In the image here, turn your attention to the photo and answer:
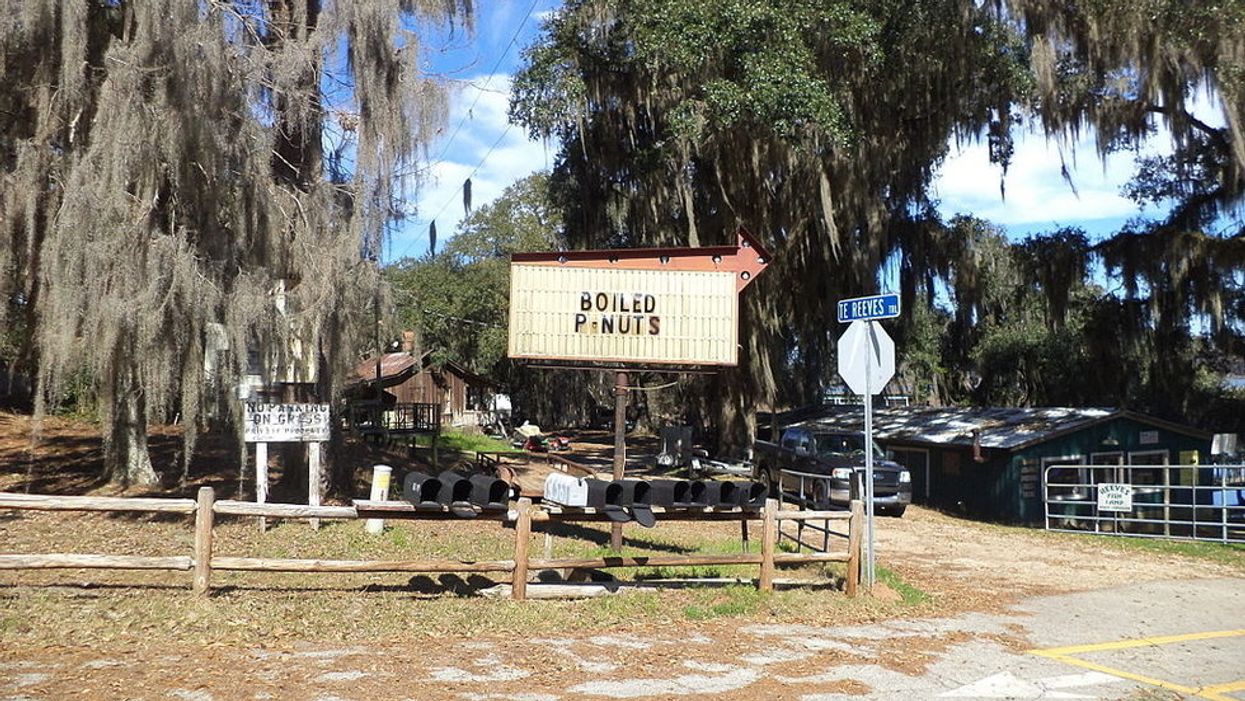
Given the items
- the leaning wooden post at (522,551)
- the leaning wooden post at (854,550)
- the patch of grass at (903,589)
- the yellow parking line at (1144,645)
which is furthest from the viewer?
the patch of grass at (903,589)

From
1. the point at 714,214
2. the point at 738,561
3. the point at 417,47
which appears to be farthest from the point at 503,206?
the point at 738,561

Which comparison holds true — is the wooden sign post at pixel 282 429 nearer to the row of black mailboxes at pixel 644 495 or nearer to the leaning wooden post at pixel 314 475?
the leaning wooden post at pixel 314 475

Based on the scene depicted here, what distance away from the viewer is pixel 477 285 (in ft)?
163

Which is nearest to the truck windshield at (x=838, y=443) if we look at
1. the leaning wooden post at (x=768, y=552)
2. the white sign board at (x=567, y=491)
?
the leaning wooden post at (x=768, y=552)

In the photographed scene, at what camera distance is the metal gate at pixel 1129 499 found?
1894cm

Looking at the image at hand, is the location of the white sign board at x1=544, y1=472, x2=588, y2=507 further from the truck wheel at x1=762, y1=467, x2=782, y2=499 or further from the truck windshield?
the truck wheel at x1=762, y1=467, x2=782, y2=499

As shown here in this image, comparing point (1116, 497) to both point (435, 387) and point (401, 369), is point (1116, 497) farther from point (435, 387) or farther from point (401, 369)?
point (435, 387)

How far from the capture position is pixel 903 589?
10.7 metres

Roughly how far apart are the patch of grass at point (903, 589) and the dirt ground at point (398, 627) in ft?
0.35

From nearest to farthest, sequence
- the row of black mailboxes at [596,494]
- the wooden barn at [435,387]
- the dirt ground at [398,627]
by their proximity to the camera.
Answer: the dirt ground at [398,627] < the row of black mailboxes at [596,494] < the wooden barn at [435,387]

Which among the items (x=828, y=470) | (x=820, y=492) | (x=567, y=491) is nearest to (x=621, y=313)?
(x=567, y=491)

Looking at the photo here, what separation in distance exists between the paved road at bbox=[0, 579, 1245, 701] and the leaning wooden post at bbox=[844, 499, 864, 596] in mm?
882

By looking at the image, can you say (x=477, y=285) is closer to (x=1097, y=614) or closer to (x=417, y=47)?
(x=417, y=47)

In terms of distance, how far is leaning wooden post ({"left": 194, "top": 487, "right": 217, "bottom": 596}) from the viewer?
8297 mm
